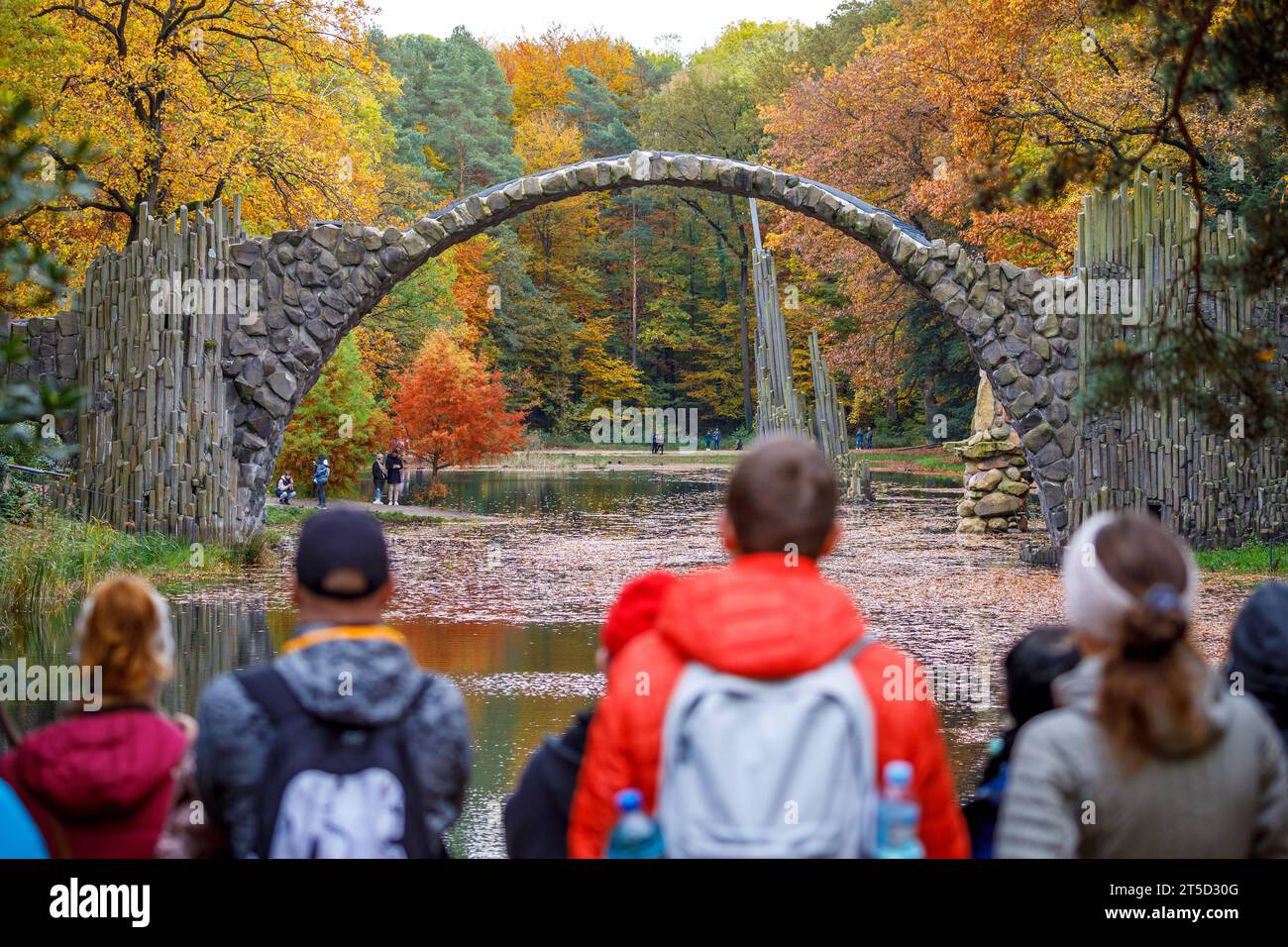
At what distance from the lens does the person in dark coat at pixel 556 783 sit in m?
3.18

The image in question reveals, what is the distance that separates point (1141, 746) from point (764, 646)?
68 centimetres

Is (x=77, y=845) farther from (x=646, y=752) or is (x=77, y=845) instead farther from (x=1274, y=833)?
(x=1274, y=833)

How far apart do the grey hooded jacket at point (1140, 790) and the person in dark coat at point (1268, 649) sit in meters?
0.48

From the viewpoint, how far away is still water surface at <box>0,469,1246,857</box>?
333 inches

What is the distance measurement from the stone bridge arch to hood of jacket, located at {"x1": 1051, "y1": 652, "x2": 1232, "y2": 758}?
46.9 feet

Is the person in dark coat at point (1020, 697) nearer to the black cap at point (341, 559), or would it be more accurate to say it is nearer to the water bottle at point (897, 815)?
the water bottle at point (897, 815)

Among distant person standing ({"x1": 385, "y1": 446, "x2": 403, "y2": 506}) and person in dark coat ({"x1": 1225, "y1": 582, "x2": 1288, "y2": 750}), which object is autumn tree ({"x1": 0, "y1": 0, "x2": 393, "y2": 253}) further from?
person in dark coat ({"x1": 1225, "y1": 582, "x2": 1288, "y2": 750})

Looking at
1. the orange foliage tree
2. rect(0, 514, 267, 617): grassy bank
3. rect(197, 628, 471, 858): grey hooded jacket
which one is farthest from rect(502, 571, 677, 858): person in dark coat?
the orange foliage tree

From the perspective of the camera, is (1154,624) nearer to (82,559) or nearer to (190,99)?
(82,559)

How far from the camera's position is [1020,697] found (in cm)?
336

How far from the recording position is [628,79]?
7106cm

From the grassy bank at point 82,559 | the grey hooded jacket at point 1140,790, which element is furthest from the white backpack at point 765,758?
the grassy bank at point 82,559
